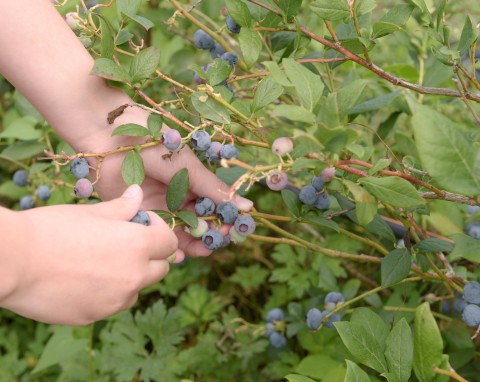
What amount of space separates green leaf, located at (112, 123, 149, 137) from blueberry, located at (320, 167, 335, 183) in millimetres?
288

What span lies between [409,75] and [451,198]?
2.67 ft

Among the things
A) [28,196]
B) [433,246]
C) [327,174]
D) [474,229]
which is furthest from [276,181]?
[28,196]

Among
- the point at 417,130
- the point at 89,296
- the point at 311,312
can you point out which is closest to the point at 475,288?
the point at 311,312

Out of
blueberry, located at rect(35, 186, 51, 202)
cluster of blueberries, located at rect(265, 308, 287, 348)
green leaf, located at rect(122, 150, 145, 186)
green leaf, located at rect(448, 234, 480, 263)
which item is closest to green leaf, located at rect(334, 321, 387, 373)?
green leaf, located at rect(448, 234, 480, 263)

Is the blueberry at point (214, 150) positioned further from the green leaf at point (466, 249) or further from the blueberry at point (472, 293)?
the blueberry at point (472, 293)

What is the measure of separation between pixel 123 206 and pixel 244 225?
21 centimetres

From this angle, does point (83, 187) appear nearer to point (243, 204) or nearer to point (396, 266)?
point (243, 204)

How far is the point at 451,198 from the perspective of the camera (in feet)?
3.19

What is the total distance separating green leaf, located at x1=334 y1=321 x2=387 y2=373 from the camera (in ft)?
3.01

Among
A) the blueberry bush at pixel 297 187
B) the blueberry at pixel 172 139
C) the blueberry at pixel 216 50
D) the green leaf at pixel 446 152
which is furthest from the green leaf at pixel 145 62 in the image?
the green leaf at pixel 446 152

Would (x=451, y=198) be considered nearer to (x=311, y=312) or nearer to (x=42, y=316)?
(x=311, y=312)

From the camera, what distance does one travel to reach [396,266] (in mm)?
1138

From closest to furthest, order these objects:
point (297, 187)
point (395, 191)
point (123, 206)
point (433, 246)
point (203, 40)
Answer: point (395, 191), point (123, 206), point (433, 246), point (203, 40), point (297, 187)

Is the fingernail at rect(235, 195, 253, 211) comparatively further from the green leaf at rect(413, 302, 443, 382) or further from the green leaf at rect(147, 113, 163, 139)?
Result: the green leaf at rect(413, 302, 443, 382)
